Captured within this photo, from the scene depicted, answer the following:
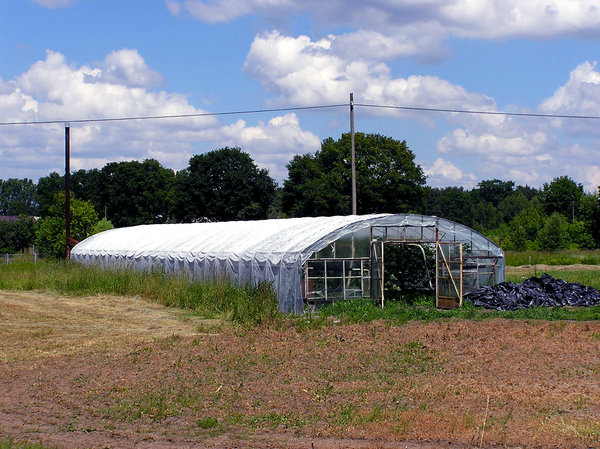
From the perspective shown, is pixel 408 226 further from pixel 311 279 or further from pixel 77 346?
pixel 77 346

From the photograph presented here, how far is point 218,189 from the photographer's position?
7431 centimetres

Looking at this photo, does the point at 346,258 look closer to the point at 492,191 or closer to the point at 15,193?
the point at 492,191

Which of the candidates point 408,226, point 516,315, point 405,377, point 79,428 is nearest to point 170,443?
point 79,428

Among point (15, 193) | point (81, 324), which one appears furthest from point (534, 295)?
point (15, 193)

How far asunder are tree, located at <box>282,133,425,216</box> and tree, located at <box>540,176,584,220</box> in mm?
28597

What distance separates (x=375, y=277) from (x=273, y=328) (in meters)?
6.74

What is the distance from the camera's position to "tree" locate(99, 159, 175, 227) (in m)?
83.6

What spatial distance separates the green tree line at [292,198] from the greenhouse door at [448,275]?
28.8 meters

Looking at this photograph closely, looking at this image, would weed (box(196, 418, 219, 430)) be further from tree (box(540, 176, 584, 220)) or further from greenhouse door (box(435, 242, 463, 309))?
tree (box(540, 176, 584, 220))

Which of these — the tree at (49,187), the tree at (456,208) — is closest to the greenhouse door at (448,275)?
the tree at (456,208)

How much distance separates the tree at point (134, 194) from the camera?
83.6 metres

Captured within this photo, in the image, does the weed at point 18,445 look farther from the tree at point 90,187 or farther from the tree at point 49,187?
the tree at point 49,187

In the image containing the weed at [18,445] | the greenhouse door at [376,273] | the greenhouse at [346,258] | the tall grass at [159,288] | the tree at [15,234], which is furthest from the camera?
the tree at [15,234]

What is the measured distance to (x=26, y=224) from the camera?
71812mm
